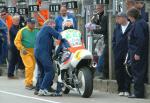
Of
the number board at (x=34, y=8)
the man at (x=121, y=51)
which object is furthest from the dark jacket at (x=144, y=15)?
the number board at (x=34, y=8)

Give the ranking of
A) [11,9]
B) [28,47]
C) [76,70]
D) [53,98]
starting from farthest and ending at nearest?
[11,9] → [28,47] → [76,70] → [53,98]

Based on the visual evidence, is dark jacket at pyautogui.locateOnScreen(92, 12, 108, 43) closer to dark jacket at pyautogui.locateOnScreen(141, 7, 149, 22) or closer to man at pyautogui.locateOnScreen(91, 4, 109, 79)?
man at pyautogui.locateOnScreen(91, 4, 109, 79)

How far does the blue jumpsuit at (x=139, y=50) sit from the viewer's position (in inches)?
563

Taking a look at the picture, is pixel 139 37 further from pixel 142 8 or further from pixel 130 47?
pixel 142 8

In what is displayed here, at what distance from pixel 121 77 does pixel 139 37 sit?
1376 mm

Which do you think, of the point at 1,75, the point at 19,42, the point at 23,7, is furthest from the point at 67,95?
the point at 23,7

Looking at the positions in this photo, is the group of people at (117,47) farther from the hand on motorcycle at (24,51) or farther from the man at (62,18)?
the man at (62,18)

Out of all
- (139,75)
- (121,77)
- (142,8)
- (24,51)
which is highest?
(142,8)

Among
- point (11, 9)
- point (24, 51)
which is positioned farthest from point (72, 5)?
point (11, 9)

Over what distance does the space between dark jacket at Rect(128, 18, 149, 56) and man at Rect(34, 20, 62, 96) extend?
74.2 inches

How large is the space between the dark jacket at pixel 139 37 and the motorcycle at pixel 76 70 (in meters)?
1.08

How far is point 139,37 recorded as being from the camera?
46.9 ft

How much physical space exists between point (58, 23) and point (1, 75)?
448 cm

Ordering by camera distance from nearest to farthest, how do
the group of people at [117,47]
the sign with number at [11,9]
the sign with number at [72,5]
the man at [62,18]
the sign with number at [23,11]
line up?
the group of people at [117,47]
the man at [62,18]
the sign with number at [72,5]
the sign with number at [23,11]
the sign with number at [11,9]
